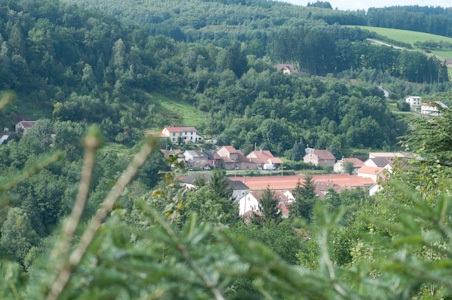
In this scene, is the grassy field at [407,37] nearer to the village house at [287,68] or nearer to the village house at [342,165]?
the village house at [287,68]

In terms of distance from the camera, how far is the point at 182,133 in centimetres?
5634

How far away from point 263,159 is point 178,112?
475 inches

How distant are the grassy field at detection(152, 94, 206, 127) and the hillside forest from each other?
0.35m

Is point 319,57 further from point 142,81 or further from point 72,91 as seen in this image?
point 72,91

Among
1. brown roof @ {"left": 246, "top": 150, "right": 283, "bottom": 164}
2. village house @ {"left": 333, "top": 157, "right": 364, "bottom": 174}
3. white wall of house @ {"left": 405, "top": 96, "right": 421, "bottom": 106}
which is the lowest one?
village house @ {"left": 333, "top": 157, "right": 364, "bottom": 174}

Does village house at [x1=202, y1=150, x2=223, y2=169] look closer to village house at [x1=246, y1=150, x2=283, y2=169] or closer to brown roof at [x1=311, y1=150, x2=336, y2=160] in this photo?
village house at [x1=246, y1=150, x2=283, y2=169]

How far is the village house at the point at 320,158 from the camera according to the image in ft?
192

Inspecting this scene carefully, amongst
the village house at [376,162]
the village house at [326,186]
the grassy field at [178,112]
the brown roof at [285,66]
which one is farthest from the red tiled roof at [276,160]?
the brown roof at [285,66]

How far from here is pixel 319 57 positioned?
310ft

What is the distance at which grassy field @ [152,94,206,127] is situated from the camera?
60.5 meters

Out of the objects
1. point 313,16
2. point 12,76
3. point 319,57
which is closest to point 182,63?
point 12,76

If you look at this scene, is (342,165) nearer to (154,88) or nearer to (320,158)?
(320,158)

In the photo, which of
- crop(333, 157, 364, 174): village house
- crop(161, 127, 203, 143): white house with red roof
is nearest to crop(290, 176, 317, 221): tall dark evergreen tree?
crop(161, 127, 203, 143): white house with red roof

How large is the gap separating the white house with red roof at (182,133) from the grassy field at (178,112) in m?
1.91
